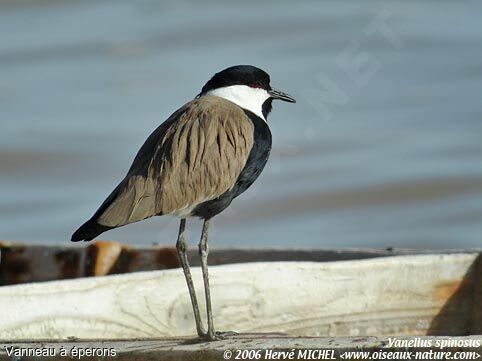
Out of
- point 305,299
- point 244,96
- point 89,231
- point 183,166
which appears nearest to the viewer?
point 89,231

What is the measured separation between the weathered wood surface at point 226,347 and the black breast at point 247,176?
1.96ft

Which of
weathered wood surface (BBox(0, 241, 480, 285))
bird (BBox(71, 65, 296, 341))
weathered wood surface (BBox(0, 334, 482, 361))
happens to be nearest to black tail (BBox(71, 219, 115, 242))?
bird (BBox(71, 65, 296, 341))

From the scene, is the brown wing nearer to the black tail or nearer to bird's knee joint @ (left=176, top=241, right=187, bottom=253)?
the black tail

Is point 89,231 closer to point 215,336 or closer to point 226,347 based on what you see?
point 215,336

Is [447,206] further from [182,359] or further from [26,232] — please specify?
[182,359]

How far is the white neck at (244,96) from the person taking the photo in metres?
5.67

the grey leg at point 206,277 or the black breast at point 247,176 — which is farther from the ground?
the black breast at point 247,176

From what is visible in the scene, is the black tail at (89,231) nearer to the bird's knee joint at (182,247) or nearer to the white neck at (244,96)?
the bird's knee joint at (182,247)

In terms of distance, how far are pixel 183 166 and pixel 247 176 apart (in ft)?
0.94

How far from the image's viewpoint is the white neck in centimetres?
567

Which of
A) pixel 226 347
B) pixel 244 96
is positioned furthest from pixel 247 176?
pixel 226 347

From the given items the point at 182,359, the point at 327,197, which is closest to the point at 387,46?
the point at 327,197

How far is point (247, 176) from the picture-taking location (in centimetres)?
536

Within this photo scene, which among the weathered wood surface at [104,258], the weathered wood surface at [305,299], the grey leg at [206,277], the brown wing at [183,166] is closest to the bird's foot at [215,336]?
the grey leg at [206,277]
